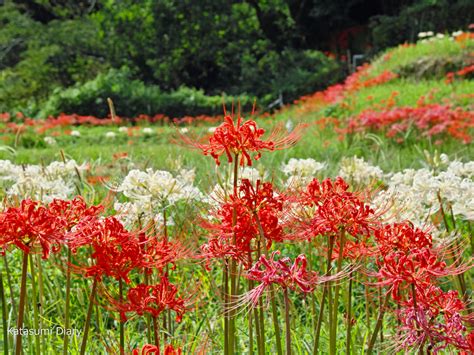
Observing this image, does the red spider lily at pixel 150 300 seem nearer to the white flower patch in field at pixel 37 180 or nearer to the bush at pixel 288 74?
the white flower patch in field at pixel 37 180

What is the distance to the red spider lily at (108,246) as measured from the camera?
1.37m

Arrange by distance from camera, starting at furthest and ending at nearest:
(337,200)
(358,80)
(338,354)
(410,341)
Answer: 1. (358,80)
2. (338,354)
3. (337,200)
4. (410,341)

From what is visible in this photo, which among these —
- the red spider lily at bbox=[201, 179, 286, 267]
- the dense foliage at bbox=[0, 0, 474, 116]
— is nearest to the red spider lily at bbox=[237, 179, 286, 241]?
the red spider lily at bbox=[201, 179, 286, 267]

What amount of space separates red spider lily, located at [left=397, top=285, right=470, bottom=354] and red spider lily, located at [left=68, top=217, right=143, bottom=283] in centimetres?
56

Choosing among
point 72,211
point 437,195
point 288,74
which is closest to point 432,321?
point 72,211

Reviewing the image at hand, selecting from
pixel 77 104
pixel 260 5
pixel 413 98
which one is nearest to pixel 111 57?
pixel 77 104

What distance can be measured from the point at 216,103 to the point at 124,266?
1624 centimetres

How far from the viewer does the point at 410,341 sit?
127cm

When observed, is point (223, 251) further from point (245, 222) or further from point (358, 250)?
point (358, 250)

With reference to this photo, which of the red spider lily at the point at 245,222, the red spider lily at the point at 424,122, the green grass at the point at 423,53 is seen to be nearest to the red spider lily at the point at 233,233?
the red spider lily at the point at 245,222

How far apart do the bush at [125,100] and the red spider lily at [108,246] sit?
15.6 m

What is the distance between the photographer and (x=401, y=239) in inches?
53.3

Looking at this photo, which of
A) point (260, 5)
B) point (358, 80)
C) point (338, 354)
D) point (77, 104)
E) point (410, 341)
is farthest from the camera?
point (260, 5)

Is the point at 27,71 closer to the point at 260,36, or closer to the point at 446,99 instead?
the point at 260,36
